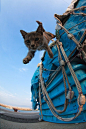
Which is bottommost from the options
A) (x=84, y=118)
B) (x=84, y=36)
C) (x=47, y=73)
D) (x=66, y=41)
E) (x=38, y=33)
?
(x=84, y=118)

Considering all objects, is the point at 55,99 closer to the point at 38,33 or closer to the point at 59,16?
the point at 38,33

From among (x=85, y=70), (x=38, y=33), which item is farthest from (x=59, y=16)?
(x=85, y=70)

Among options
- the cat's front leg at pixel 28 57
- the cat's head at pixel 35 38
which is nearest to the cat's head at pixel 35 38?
the cat's head at pixel 35 38

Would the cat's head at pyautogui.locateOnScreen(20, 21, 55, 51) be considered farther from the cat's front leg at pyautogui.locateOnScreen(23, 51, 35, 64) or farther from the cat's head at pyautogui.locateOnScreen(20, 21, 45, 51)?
the cat's front leg at pyautogui.locateOnScreen(23, 51, 35, 64)

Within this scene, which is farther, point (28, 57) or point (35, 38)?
point (28, 57)

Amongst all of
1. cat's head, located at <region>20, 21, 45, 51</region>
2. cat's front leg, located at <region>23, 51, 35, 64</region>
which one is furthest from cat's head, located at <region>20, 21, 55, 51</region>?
cat's front leg, located at <region>23, 51, 35, 64</region>

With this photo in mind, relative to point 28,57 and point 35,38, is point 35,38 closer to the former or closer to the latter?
point 35,38

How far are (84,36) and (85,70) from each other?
35.4 inches

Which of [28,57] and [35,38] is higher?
[35,38]

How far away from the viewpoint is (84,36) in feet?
5.98

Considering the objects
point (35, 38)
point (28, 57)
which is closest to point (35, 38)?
point (35, 38)

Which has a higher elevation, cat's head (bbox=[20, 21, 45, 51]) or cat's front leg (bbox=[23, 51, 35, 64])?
cat's head (bbox=[20, 21, 45, 51])

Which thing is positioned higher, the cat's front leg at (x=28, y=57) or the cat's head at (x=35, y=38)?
the cat's head at (x=35, y=38)

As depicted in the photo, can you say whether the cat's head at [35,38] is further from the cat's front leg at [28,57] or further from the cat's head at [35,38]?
the cat's front leg at [28,57]
